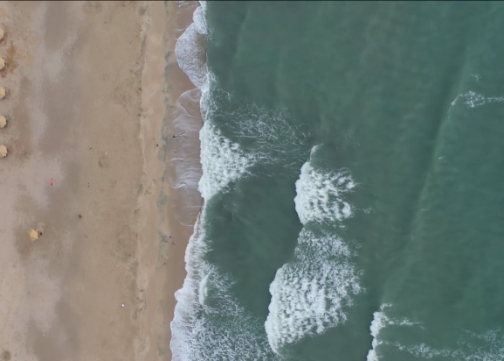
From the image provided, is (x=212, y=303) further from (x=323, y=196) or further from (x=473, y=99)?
(x=473, y=99)

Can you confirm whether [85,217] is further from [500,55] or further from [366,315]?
[500,55]

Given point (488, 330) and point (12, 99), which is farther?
point (12, 99)

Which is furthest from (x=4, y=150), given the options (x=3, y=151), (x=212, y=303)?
(x=212, y=303)

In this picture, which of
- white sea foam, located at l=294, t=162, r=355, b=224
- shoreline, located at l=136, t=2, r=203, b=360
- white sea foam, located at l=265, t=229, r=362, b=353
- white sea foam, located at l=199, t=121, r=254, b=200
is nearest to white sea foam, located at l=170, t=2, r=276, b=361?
white sea foam, located at l=199, t=121, r=254, b=200

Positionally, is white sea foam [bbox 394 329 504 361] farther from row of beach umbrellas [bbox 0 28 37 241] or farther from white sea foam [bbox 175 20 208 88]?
row of beach umbrellas [bbox 0 28 37 241]

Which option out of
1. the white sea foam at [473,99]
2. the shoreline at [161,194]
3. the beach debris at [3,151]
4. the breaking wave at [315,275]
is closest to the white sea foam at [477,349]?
the breaking wave at [315,275]

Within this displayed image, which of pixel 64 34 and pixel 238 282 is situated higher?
pixel 64 34

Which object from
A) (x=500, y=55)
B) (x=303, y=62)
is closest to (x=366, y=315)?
(x=303, y=62)
